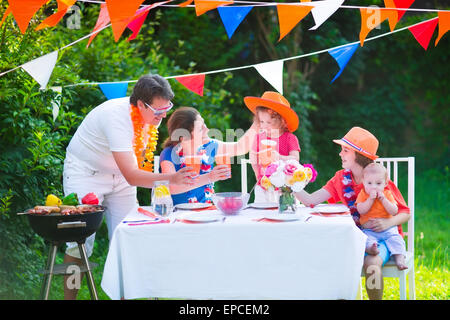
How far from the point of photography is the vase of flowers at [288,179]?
2.96 m

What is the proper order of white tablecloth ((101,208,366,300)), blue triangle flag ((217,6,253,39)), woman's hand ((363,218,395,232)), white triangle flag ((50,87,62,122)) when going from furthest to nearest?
white triangle flag ((50,87,62,122)) → blue triangle flag ((217,6,253,39)) → woman's hand ((363,218,395,232)) → white tablecloth ((101,208,366,300))

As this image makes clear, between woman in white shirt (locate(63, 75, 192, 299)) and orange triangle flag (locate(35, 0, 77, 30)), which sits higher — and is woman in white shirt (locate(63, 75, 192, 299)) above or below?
below

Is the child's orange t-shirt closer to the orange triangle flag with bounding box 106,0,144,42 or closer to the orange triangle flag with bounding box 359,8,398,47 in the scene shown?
the orange triangle flag with bounding box 359,8,398,47

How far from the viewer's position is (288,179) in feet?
9.73

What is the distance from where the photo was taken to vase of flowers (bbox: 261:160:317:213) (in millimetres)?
2961

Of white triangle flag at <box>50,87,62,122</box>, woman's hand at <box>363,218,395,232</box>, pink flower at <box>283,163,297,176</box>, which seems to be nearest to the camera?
pink flower at <box>283,163,297,176</box>

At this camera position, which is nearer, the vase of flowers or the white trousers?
the vase of flowers

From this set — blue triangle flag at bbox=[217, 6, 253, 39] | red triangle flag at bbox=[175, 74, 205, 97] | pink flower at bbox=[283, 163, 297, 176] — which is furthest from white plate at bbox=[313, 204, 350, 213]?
red triangle flag at bbox=[175, 74, 205, 97]

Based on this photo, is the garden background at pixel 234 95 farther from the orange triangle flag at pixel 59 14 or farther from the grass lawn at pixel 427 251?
the orange triangle flag at pixel 59 14

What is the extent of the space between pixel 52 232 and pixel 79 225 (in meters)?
0.13

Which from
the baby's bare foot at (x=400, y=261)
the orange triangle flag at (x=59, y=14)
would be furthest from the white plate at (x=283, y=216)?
the orange triangle flag at (x=59, y=14)

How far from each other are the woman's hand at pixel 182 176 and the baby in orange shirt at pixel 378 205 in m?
0.92

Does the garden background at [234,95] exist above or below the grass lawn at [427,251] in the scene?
above
